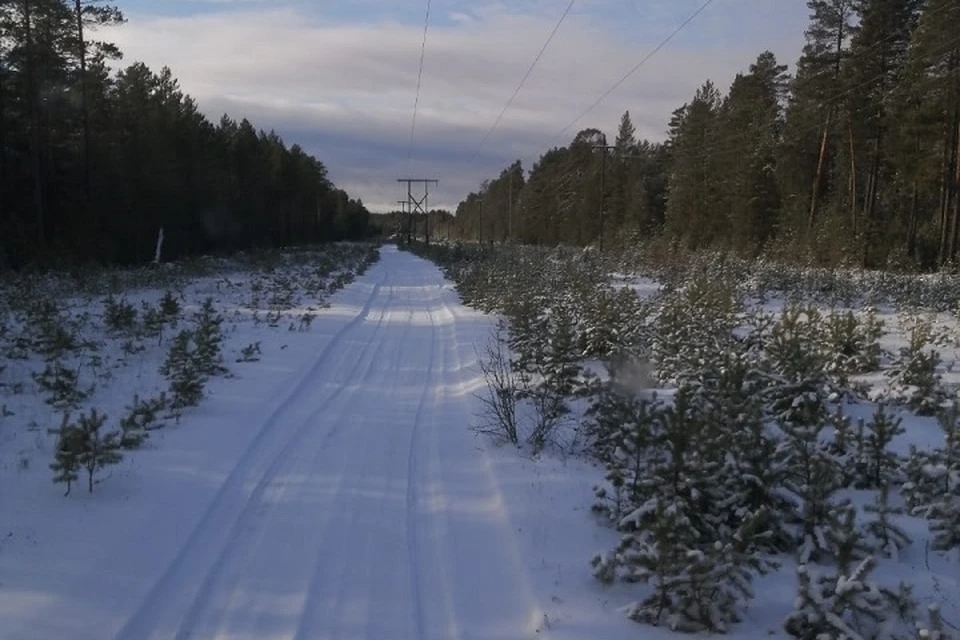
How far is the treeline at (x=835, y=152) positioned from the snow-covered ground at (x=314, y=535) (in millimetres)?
22869

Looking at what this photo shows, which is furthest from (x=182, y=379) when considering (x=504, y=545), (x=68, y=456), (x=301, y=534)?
(x=504, y=545)

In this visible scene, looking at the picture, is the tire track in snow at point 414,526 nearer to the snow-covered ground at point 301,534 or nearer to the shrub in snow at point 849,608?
the snow-covered ground at point 301,534

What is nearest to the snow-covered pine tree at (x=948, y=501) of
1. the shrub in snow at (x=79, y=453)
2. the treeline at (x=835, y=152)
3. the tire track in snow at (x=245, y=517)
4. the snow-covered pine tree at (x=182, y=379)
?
the tire track in snow at (x=245, y=517)

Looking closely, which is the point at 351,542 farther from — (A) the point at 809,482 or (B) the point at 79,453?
(A) the point at 809,482

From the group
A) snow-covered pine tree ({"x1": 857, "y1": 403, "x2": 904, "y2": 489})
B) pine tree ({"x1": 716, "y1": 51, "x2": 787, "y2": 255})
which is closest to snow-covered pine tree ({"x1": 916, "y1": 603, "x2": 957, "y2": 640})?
snow-covered pine tree ({"x1": 857, "y1": 403, "x2": 904, "y2": 489})

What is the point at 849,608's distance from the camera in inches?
176

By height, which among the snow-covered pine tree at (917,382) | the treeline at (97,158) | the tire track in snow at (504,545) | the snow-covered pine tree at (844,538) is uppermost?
the treeline at (97,158)

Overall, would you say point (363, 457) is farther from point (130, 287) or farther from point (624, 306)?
point (130, 287)

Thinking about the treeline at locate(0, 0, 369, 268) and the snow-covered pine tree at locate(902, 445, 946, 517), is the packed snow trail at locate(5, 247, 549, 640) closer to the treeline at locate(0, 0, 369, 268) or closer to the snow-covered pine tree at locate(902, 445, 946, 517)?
the snow-covered pine tree at locate(902, 445, 946, 517)

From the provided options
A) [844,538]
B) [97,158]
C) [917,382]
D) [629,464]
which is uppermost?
[97,158]

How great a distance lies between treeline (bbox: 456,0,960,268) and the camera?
3144cm

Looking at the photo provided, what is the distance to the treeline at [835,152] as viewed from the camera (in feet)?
103

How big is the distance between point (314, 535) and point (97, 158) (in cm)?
3840

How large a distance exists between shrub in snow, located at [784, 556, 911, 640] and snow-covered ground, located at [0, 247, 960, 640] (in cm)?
40
